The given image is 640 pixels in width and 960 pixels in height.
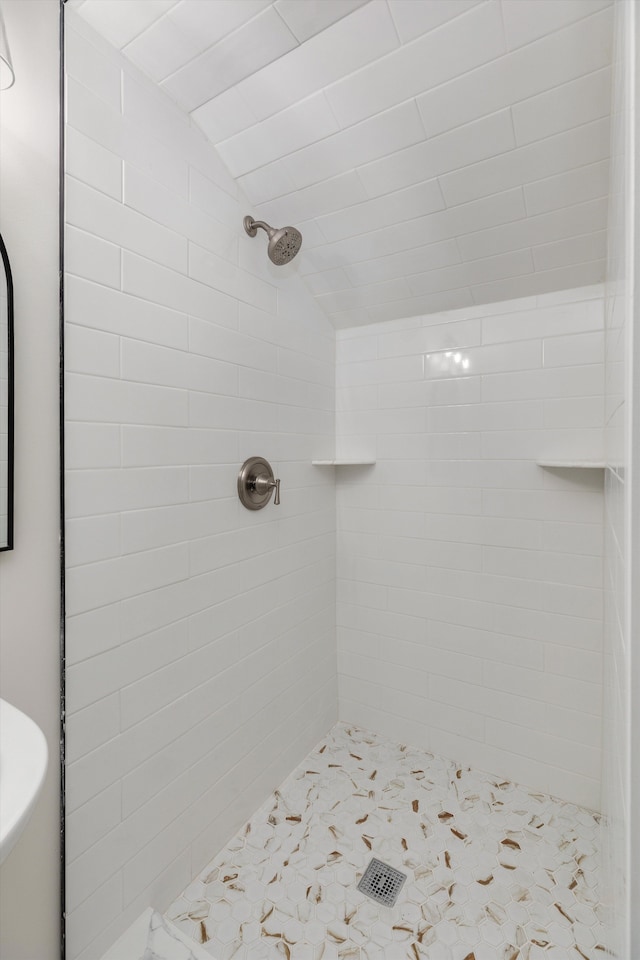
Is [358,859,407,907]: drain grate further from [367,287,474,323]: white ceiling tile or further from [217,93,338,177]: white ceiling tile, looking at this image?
[217,93,338,177]: white ceiling tile

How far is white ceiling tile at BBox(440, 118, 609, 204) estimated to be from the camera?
119 centimetres

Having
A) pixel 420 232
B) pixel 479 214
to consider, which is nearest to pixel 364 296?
pixel 420 232

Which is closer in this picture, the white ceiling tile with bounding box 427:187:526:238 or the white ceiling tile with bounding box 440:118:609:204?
the white ceiling tile with bounding box 440:118:609:204

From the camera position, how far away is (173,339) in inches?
49.9

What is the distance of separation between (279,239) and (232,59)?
16.6 inches

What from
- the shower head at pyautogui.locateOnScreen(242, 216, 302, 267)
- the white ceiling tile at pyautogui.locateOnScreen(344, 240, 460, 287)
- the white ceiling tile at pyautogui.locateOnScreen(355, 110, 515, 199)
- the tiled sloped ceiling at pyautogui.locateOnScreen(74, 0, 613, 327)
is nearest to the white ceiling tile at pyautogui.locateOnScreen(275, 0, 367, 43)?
the tiled sloped ceiling at pyautogui.locateOnScreen(74, 0, 613, 327)

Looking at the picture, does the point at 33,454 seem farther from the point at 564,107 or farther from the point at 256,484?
the point at 564,107

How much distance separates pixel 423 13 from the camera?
3.33ft

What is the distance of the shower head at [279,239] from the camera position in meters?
1.42

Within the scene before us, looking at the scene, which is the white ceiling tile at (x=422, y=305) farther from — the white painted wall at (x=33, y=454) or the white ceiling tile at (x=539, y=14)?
the white painted wall at (x=33, y=454)

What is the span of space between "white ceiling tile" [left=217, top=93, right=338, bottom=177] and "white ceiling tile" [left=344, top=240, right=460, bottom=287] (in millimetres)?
482

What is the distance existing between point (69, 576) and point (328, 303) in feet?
4.86

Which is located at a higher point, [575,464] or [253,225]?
[253,225]

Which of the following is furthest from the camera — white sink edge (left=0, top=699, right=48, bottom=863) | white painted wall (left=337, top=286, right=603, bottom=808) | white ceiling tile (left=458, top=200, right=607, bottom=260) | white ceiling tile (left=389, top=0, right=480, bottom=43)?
white painted wall (left=337, top=286, right=603, bottom=808)
